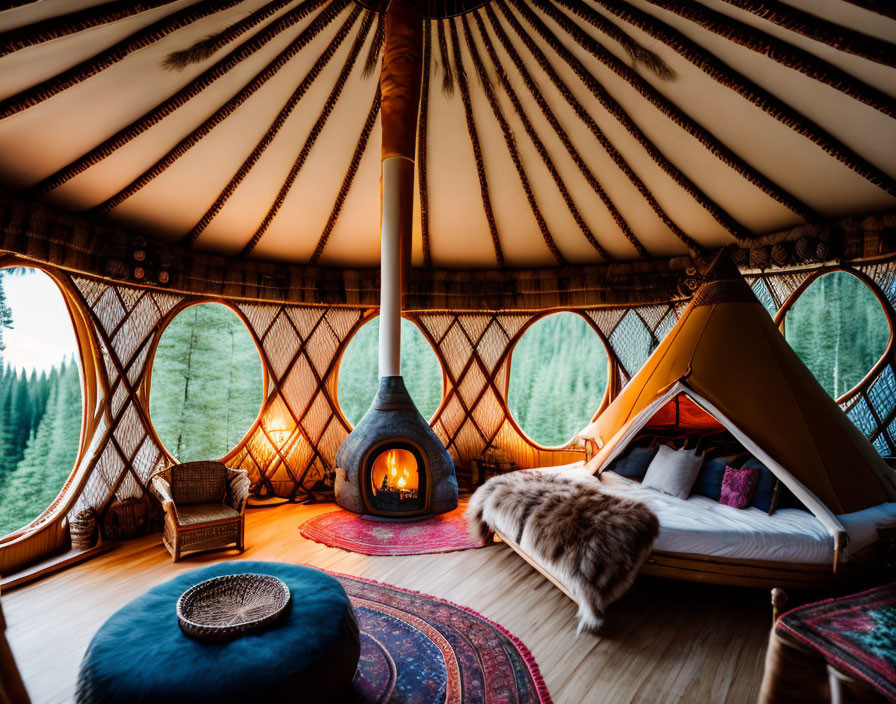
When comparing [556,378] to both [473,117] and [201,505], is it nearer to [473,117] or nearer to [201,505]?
[473,117]

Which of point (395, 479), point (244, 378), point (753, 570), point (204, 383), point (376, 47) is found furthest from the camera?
point (244, 378)

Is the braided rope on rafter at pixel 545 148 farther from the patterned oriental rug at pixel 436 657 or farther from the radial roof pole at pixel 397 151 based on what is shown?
the patterned oriental rug at pixel 436 657

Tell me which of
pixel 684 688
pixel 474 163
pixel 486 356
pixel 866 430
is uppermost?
pixel 474 163

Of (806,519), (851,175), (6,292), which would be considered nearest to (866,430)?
(806,519)

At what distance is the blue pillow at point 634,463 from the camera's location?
3.45m

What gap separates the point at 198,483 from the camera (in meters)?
3.37

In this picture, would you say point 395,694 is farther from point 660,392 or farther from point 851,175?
point 851,175

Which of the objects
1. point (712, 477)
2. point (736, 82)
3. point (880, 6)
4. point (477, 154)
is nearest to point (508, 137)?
point (477, 154)

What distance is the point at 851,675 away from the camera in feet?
3.84

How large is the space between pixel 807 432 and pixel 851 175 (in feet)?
5.68

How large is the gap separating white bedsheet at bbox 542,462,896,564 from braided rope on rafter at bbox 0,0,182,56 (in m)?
3.50

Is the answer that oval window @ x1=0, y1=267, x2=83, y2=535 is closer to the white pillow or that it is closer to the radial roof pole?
the radial roof pole

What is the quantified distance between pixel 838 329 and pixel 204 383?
5.31 m

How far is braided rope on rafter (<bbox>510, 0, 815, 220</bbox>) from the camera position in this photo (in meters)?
2.60
